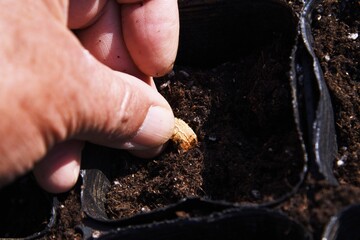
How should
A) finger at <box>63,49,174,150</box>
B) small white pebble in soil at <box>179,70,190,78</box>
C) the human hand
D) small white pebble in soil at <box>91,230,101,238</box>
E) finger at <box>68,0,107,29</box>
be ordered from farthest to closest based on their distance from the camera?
1. small white pebble in soil at <box>179,70,190,78</box>
2. finger at <box>68,0,107,29</box>
3. small white pebble in soil at <box>91,230,101,238</box>
4. finger at <box>63,49,174,150</box>
5. the human hand

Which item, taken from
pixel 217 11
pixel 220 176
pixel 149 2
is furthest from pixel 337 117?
pixel 149 2

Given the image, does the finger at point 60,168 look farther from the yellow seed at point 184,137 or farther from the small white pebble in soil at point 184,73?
the small white pebble in soil at point 184,73

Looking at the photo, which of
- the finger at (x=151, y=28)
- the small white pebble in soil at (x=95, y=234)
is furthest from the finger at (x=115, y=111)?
the small white pebble in soil at (x=95, y=234)

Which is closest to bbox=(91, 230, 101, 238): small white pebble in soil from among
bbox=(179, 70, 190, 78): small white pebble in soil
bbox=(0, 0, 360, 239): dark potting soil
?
bbox=(0, 0, 360, 239): dark potting soil

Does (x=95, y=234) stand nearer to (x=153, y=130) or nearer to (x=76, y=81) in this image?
(x=153, y=130)

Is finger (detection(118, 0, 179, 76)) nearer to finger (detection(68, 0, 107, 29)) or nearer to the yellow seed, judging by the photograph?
finger (detection(68, 0, 107, 29))

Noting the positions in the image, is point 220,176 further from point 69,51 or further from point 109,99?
point 69,51

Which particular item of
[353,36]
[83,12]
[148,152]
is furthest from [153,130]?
[353,36]
